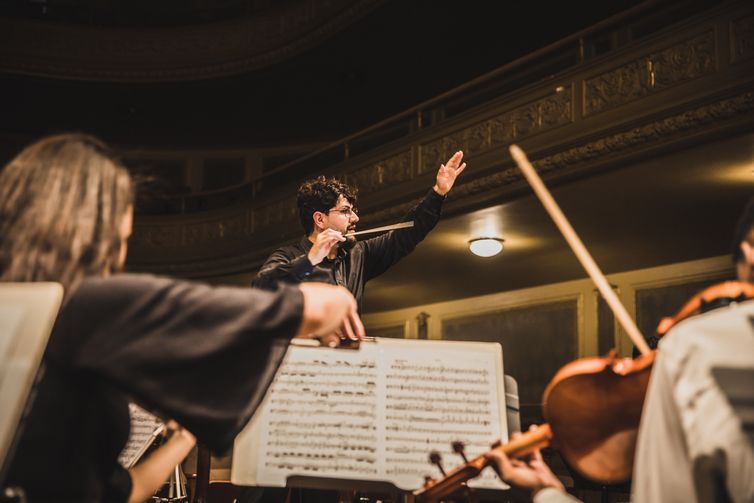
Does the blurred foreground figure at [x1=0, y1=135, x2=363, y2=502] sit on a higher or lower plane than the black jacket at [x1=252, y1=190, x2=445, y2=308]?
lower

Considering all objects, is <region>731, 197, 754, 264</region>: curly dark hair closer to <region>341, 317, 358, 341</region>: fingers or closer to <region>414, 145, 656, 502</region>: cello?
<region>414, 145, 656, 502</region>: cello

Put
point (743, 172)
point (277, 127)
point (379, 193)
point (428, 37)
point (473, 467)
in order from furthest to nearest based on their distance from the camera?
1. point (277, 127)
2. point (428, 37)
3. point (379, 193)
4. point (743, 172)
5. point (473, 467)

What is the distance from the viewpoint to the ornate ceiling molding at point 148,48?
40.8ft

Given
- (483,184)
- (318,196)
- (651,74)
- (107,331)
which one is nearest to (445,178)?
(318,196)

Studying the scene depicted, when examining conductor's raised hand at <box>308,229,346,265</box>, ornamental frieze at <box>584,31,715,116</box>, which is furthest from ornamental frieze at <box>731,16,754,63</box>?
conductor's raised hand at <box>308,229,346,265</box>

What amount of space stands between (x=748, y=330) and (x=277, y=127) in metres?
13.1

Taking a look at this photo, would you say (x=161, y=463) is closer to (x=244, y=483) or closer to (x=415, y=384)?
(x=244, y=483)

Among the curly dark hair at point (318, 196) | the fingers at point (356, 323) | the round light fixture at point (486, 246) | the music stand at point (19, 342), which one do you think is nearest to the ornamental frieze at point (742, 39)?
the round light fixture at point (486, 246)

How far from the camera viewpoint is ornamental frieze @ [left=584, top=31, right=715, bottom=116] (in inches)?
242

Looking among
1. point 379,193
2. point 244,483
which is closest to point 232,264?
point 379,193

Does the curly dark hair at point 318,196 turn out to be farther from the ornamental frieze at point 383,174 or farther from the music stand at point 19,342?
the ornamental frieze at point 383,174

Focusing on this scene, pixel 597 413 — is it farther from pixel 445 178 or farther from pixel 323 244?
pixel 445 178

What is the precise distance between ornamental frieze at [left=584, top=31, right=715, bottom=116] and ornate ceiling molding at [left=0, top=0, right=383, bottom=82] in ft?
21.0

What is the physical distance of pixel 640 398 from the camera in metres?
1.56
